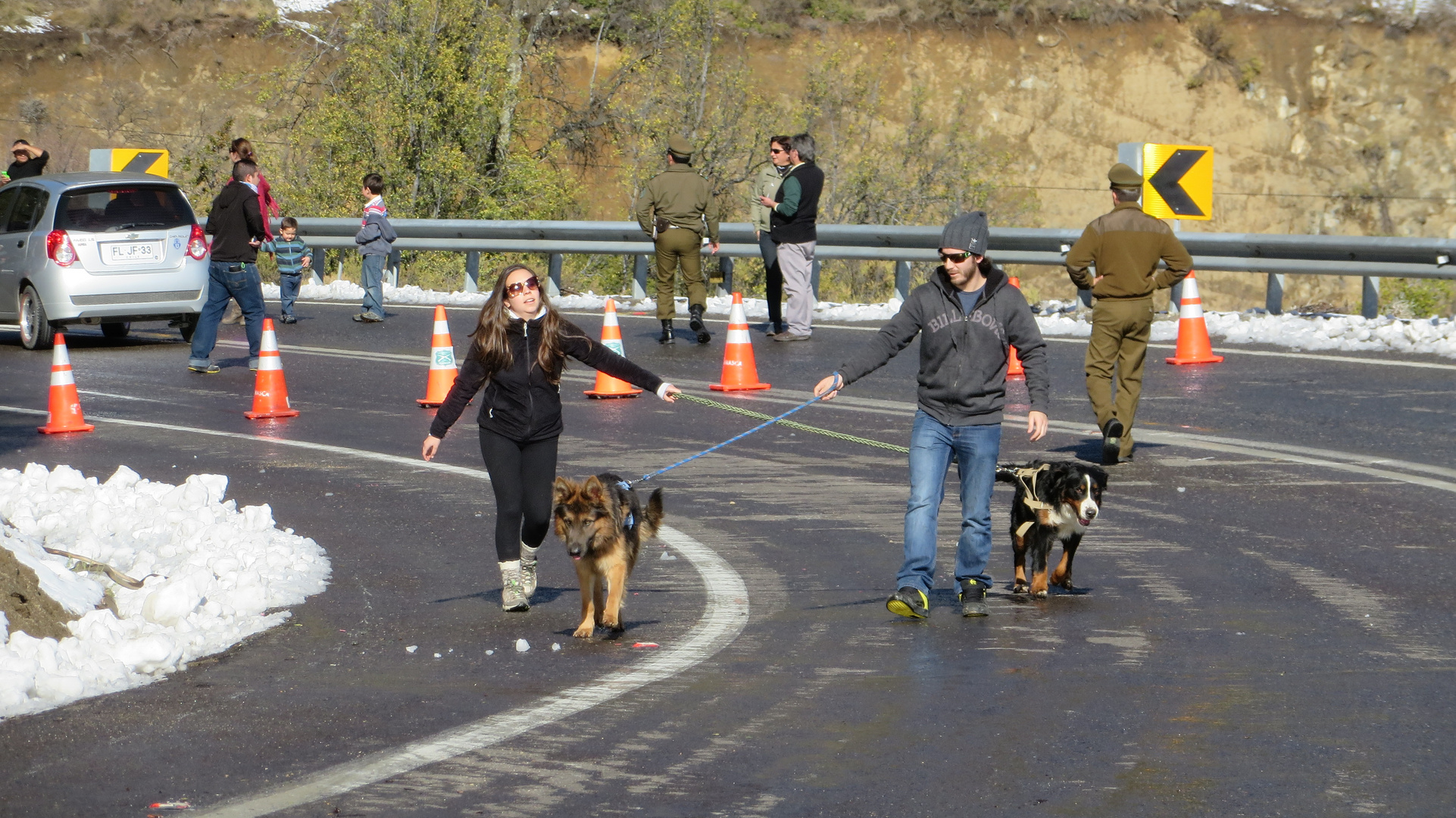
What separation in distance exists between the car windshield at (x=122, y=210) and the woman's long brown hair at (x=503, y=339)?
1287 centimetres

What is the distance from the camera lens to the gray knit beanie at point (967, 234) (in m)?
7.81

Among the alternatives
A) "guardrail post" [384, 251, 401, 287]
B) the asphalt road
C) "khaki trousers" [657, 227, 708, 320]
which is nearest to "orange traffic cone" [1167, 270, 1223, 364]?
the asphalt road

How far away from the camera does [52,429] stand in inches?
555

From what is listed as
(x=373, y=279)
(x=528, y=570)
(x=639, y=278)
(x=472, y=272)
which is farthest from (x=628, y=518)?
(x=472, y=272)

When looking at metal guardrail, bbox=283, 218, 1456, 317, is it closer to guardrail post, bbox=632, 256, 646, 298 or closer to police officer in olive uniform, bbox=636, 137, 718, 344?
guardrail post, bbox=632, 256, 646, 298

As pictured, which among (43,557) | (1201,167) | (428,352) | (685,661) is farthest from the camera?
(1201,167)

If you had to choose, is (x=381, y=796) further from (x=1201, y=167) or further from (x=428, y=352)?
(x=1201, y=167)

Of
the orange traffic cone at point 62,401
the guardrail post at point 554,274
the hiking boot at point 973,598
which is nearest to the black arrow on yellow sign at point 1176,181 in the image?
the guardrail post at point 554,274

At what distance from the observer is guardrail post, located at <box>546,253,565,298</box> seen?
84.0ft

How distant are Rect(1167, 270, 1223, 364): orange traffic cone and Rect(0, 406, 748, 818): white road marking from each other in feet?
28.8

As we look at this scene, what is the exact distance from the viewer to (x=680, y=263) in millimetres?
19516

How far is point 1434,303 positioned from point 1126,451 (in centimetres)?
1640

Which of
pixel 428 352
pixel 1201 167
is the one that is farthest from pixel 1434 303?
pixel 428 352

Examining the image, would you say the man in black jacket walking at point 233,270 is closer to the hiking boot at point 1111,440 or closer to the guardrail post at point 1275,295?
the hiking boot at point 1111,440
